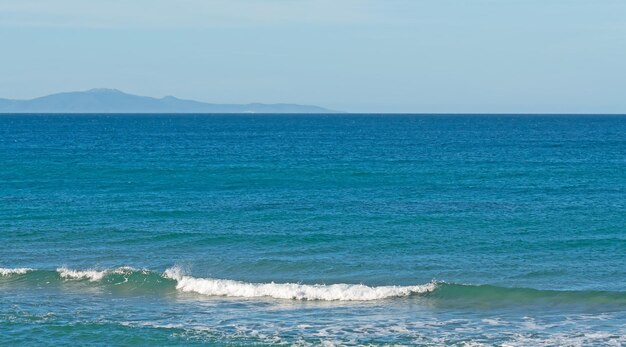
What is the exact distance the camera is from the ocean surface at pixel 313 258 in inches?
1023

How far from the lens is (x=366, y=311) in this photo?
1108 inches

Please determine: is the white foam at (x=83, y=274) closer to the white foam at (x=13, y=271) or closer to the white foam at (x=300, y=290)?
the white foam at (x=13, y=271)

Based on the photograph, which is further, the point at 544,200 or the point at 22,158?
the point at 22,158

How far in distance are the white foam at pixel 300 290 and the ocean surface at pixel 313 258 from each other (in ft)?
0.24

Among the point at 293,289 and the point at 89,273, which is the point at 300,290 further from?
the point at 89,273

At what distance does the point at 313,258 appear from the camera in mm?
35719

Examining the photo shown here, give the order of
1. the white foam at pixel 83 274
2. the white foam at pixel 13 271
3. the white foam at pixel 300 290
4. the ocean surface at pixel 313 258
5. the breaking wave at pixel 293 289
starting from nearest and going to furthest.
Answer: the ocean surface at pixel 313 258 < the breaking wave at pixel 293 289 < the white foam at pixel 300 290 < the white foam at pixel 83 274 < the white foam at pixel 13 271

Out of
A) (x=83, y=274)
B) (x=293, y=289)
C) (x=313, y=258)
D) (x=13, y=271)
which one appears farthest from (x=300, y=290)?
(x=13, y=271)

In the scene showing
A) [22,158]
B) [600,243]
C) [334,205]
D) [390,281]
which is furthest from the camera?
[22,158]

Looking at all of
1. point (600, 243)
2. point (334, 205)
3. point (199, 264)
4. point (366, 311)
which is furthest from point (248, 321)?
point (334, 205)

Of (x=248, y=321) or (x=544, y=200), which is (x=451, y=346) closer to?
(x=248, y=321)

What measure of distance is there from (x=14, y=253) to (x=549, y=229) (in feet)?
79.9

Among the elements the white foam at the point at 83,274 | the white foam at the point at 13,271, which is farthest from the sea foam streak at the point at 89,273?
the white foam at the point at 13,271

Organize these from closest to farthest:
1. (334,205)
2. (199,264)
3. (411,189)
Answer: (199,264) < (334,205) < (411,189)
